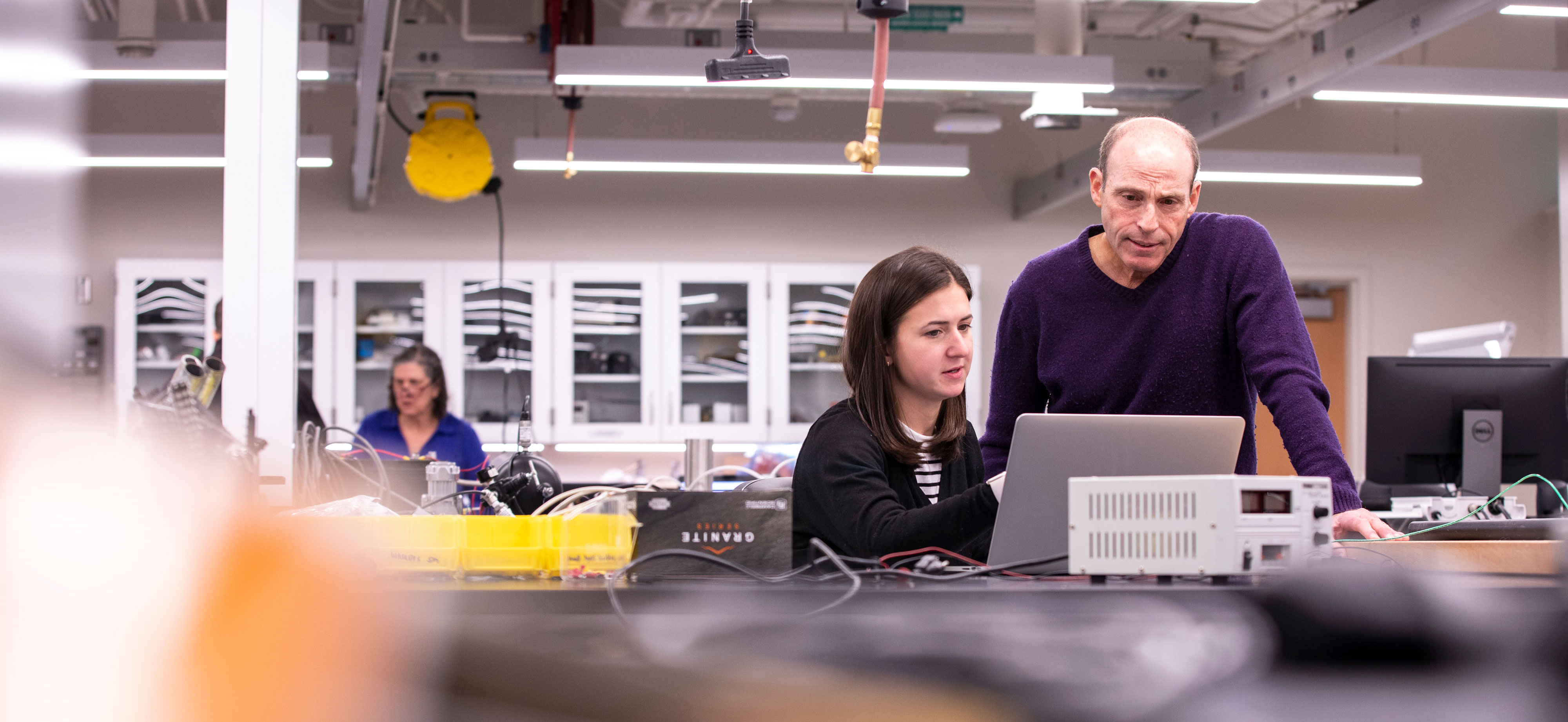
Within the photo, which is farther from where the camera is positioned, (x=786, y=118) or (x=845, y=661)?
(x=786, y=118)

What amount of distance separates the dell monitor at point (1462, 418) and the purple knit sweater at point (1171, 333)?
1.32 meters

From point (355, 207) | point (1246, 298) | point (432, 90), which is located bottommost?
point (1246, 298)

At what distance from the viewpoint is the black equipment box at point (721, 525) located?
43.0 inches

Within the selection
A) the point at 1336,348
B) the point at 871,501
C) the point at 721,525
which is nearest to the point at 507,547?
the point at 721,525

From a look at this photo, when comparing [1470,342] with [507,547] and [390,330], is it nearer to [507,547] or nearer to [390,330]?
[507,547]

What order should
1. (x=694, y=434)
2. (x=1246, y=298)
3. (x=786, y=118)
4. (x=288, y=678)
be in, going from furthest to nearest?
1. (x=694, y=434)
2. (x=786, y=118)
3. (x=1246, y=298)
4. (x=288, y=678)

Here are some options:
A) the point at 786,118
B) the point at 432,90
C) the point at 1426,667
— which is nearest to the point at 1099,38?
the point at 786,118

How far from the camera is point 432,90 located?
16.8ft

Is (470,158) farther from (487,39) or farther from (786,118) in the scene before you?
(786,118)

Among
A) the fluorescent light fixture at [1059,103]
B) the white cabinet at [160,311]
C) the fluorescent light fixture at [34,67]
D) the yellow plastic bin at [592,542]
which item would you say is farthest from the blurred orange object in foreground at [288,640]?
the white cabinet at [160,311]

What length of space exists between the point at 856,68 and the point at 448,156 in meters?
2.01

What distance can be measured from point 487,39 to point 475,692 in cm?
491

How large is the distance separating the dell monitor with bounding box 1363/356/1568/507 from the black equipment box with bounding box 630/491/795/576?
231 cm

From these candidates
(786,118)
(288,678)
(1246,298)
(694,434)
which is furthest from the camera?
(694,434)
